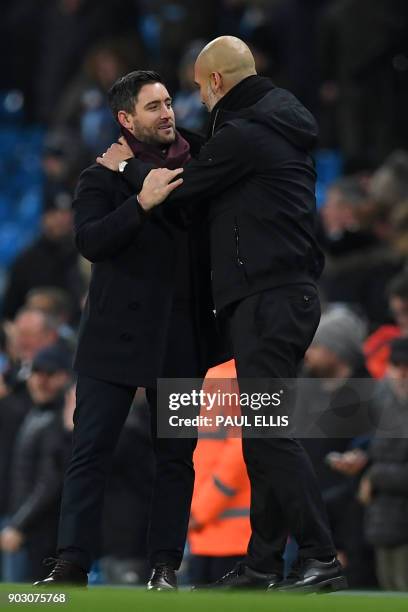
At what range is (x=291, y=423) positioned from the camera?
6.56m

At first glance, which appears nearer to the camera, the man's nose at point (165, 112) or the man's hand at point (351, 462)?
the man's nose at point (165, 112)

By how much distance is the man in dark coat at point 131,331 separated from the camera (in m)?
6.48

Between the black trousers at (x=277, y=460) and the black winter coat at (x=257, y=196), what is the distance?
0.31 feet

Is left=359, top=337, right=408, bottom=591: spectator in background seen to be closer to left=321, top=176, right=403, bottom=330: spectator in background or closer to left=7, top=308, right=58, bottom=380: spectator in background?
left=321, top=176, right=403, bottom=330: spectator in background

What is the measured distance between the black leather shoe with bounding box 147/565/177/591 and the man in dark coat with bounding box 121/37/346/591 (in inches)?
7.8

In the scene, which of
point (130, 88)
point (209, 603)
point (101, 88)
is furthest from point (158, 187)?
point (101, 88)

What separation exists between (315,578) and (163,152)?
1.79m

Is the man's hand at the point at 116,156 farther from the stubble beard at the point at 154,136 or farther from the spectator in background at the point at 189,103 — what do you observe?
the spectator in background at the point at 189,103

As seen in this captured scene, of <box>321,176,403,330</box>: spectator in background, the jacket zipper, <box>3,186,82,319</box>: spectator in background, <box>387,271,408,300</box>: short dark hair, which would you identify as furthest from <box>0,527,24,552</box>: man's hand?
the jacket zipper

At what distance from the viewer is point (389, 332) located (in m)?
9.45

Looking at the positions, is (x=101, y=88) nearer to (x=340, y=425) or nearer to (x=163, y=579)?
(x=340, y=425)

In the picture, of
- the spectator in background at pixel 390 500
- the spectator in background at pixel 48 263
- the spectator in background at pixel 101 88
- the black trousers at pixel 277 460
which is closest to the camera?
the black trousers at pixel 277 460

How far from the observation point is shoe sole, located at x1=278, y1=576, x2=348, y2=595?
6156 millimetres

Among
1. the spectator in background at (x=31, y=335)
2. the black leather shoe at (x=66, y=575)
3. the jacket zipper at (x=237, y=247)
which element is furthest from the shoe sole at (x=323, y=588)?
the spectator in background at (x=31, y=335)
